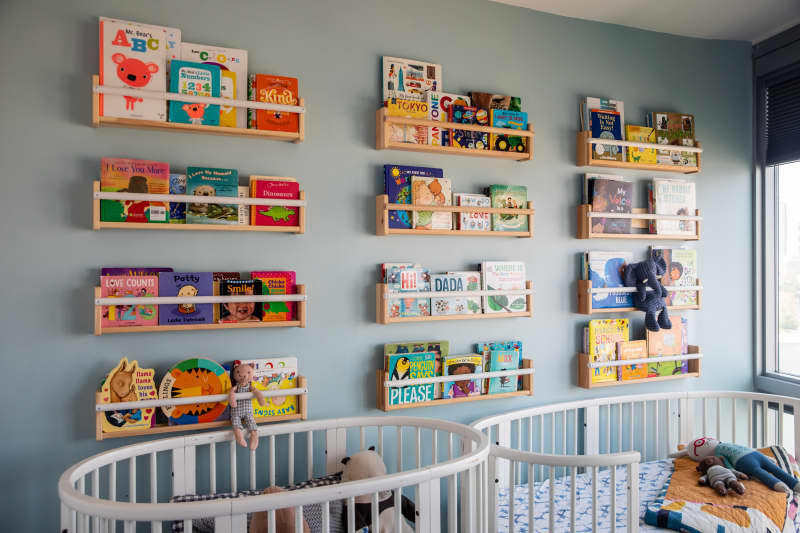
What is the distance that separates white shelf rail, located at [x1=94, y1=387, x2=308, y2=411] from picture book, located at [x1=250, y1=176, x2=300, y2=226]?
0.60 m

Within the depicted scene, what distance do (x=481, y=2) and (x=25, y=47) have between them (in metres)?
1.76

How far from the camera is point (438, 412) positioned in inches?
95.6

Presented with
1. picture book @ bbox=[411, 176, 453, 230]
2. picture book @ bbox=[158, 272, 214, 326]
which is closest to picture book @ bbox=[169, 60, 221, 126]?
picture book @ bbox=[158, 272, 214, 326]

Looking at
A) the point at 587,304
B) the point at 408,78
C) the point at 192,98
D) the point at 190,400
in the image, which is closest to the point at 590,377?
the point at 587,304

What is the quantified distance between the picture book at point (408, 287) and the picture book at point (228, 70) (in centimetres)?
80

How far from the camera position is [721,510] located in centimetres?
207

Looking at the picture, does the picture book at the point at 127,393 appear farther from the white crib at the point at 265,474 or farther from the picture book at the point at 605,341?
the picture book at the point at 605,341

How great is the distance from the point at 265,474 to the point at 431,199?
1.23 m

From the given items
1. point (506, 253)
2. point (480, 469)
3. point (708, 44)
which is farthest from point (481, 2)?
point (480, 469)

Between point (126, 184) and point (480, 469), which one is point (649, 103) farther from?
point (126, 184)

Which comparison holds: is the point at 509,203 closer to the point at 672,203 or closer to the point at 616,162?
the point at 616,162

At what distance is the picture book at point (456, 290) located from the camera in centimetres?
238

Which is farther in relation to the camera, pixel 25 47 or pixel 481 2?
pixel 481 2

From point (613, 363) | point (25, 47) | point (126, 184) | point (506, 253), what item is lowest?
point (613, 363)
